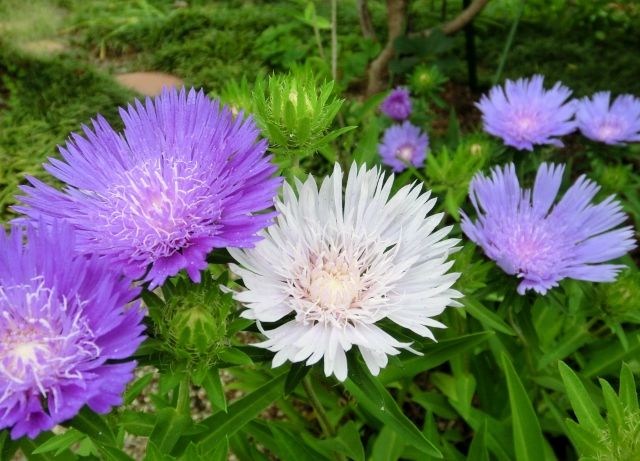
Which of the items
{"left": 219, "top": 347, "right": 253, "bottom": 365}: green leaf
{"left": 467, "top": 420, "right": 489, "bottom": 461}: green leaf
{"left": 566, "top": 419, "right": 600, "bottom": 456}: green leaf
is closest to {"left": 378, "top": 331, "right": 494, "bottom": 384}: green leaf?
{"left": 467, "top": 420, "right": 489, "bottom": 461}: green leaf

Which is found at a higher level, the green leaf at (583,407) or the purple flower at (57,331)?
the green leaf at (583,407)

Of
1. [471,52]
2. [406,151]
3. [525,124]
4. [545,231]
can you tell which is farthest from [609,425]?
[471,52]

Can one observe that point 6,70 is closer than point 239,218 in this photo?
No

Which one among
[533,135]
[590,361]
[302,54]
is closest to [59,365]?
[590,361]

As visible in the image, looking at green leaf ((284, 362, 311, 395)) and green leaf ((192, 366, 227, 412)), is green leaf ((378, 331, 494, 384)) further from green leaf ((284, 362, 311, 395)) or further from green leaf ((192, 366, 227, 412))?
green leaf ((192, 366, 227, 412))

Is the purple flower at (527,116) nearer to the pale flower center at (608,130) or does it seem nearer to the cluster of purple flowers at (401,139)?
the pale flower center at (608,130)

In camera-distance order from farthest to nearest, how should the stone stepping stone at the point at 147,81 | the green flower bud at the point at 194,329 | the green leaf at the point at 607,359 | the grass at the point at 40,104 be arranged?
1. the stone stepping stone at the point at 147,81
2. the grass at the point at 40,104
3. the green leaf at the point at 607,359
4. the green flower bud at the point at 194,329

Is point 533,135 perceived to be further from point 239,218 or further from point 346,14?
point 346,14

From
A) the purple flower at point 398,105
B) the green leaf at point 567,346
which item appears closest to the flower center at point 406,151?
the purple flower at point 398,105
